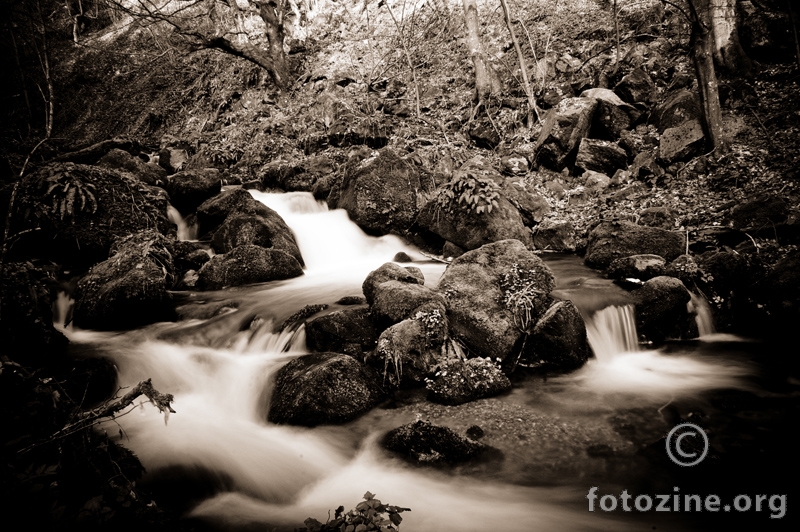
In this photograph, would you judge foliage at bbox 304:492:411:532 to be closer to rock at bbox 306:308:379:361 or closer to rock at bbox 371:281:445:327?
rock at bbox 306:308:379:361

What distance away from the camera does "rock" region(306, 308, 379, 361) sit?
5.80m

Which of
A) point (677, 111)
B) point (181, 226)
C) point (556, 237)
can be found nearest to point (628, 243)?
point (556, 237)

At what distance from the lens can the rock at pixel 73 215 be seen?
8.59 meters

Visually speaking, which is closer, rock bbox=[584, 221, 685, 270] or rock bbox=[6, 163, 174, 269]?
rock bbox=[584, 221, 685, 270]

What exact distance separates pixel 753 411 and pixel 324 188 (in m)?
11.2

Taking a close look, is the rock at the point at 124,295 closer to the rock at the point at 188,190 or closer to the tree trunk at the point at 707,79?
the rock at the point at 188,190

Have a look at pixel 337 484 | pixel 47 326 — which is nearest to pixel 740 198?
pixel 337 484

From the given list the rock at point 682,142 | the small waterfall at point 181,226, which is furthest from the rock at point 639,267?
the small waterfall at point 181,226

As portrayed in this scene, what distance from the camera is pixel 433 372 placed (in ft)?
17.5

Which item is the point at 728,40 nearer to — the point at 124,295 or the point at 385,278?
the point at 385,278

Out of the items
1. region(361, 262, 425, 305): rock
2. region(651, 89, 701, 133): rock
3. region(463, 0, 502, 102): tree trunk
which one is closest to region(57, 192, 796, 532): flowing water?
region(361, 262, 425, 305): rock

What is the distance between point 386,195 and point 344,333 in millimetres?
6266

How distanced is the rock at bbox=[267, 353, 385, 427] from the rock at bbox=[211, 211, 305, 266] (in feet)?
17.5

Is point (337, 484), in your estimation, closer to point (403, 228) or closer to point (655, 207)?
point (403, 228)
